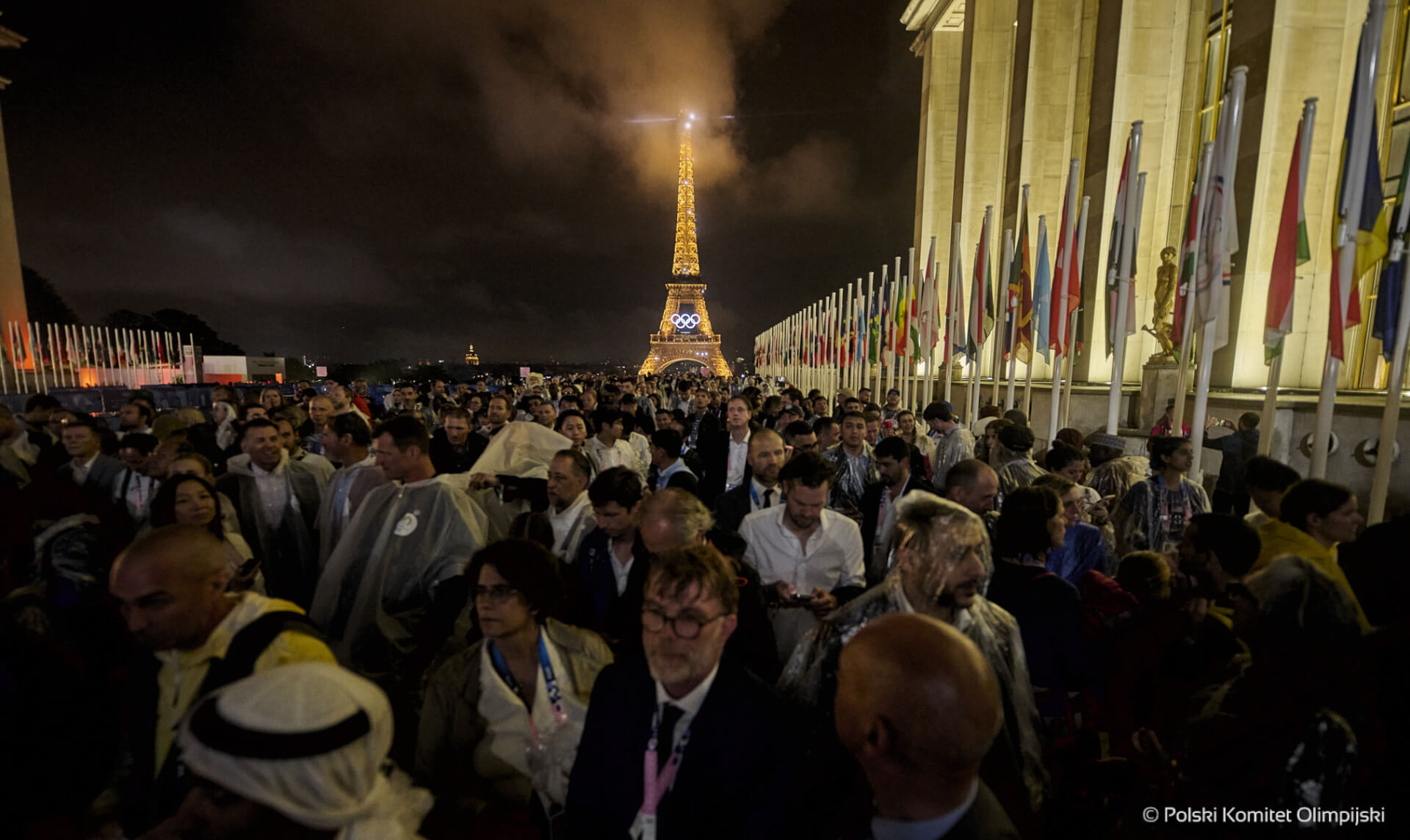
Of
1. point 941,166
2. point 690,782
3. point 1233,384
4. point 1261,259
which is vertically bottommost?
point 690,782

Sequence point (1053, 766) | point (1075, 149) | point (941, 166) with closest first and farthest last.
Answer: point (1053, 766)
point (1075, 149)
point (941, 166)

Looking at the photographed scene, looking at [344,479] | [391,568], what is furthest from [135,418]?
[391,568]

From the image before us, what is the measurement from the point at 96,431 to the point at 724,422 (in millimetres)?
8042

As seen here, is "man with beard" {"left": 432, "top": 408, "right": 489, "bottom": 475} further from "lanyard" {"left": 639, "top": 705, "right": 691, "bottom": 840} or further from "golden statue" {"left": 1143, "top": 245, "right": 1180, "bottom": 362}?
"golden statue" {"left": 1143, "top": 245, "right": 1180, "bottom": 362}

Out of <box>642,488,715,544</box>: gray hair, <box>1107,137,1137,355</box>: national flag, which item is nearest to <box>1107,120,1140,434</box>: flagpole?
<box>1107,137,1137,355</box>: national flag

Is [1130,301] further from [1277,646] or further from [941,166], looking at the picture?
[941,166]

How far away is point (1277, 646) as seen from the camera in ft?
5.48

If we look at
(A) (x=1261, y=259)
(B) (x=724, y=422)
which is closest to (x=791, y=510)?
(B) (x=724, y=422)

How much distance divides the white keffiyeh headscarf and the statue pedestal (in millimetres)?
13311

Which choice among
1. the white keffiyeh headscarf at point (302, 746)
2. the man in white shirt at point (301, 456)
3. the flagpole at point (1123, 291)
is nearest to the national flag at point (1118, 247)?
the flagpole at point (1123, 291)

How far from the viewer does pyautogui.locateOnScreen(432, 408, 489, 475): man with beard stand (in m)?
6.35

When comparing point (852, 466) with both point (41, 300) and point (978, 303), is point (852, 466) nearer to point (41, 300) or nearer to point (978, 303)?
point (978, 303)

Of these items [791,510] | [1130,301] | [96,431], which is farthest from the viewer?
[1130,301]

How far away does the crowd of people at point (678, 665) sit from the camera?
4.21ft
